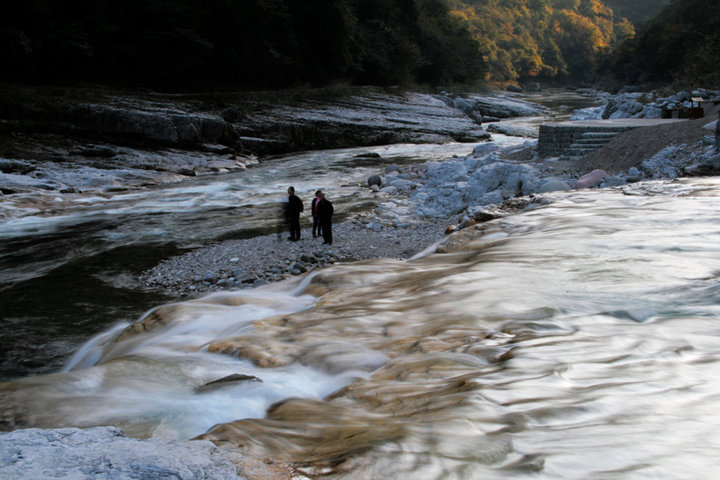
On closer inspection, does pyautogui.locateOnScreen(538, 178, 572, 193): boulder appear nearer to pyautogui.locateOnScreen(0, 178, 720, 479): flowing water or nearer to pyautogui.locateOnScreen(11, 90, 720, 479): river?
pyautogui.locateOnScreen(11, 90, 720, 479): river

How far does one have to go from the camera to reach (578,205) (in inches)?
338

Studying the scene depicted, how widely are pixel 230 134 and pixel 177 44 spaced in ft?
26.0

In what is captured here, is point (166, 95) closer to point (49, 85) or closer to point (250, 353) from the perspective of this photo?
point (49, 85)

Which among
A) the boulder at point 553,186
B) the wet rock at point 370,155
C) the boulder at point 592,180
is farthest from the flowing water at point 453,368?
the wet rock at point 370,155

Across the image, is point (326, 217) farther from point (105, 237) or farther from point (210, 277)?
point (105, 237)

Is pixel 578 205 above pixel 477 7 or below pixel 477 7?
below

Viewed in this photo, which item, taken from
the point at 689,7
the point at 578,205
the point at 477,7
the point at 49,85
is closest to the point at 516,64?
the point at 477,7

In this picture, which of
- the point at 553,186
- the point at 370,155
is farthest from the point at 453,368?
the point at 370,155

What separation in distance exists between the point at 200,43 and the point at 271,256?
2262 cm

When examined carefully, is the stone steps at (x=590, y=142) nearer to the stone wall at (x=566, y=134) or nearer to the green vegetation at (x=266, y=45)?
the stone wall at (x=566, y=134)

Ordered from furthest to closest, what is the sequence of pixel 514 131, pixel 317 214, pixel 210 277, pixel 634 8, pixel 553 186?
1. pixel 634 8
2. pixel 514 131
3. pixel 553 186
4. pixel 317 214
5. pixel 210 277

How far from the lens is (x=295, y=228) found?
443 inches

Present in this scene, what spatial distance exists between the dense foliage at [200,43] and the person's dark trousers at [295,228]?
17703 millimetres

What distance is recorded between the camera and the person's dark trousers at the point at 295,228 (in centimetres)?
1112
